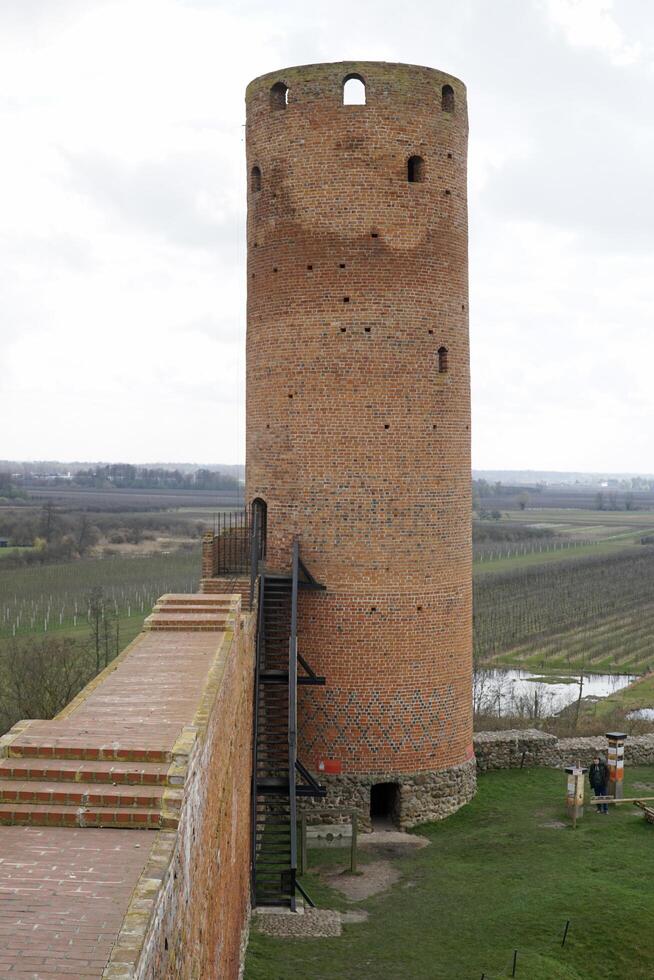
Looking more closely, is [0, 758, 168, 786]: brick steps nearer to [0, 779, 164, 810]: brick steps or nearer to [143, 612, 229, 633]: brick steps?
[0, 779, 164, 810]: brick steps

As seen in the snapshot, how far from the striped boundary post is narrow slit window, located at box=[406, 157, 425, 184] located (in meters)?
9.30

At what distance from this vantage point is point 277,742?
1550cm

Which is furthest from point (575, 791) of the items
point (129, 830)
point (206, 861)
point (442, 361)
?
point (129, 830)

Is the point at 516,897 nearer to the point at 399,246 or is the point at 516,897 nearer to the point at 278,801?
the point at 278,801

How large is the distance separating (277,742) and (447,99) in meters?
10.5

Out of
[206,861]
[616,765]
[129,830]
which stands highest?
[129,830]

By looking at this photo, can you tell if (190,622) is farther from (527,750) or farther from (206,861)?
(527,750)

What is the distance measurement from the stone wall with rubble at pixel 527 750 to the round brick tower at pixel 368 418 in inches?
92.3

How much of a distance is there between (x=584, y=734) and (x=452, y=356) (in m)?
9.89

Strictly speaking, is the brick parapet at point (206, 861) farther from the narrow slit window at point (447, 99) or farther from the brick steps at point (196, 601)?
the narrow slit window at point (447, 99)

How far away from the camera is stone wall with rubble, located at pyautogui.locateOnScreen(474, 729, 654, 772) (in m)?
18.6

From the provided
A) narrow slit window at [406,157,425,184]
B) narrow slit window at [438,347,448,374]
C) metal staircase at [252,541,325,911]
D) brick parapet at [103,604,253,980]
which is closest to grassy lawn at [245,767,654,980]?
metal staircase at [252,541,325,911]

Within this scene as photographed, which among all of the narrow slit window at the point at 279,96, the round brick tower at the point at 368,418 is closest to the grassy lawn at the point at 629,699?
the round brick tower at the point at 368,418

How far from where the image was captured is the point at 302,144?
53.0 ft
